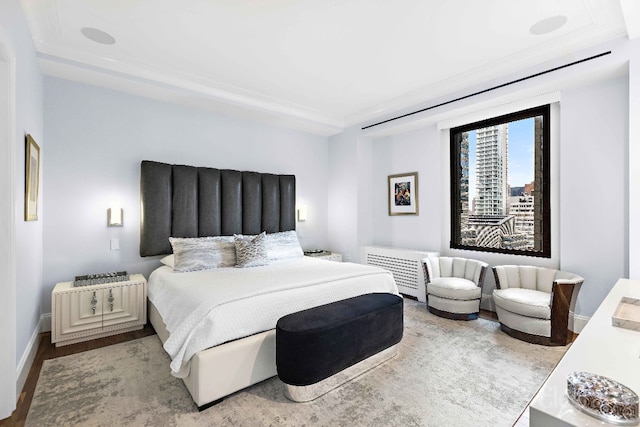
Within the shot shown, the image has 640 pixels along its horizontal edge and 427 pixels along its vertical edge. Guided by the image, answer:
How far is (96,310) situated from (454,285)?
378 cm

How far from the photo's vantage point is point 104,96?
11.5ft

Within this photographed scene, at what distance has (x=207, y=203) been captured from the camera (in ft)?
13.2

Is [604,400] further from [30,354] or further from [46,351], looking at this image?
[46,351]

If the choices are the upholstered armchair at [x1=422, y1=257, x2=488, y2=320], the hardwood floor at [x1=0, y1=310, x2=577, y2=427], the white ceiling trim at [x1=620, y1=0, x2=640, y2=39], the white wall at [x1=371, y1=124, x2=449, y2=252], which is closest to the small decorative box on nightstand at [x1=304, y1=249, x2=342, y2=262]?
the white wall at [x1=371, y1=124, x2=449, y2=252]

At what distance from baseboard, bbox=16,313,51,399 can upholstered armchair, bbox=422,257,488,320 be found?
3838 mm

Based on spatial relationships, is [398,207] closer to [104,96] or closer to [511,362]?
[511,362]

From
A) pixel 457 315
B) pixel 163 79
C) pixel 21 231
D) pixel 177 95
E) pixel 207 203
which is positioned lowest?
pixel 457 315

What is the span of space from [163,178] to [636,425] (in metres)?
4.03

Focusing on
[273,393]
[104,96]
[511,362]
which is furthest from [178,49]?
[511,362]

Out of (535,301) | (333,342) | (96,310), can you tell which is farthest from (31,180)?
(535,301)

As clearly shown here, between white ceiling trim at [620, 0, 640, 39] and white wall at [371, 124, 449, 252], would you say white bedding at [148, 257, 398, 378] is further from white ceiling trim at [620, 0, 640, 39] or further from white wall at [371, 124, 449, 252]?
white ceiling trim at [620, 0, 640, 39]

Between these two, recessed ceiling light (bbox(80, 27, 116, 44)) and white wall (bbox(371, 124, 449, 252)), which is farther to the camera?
white wall (bbox(371, 124, 449, 252))

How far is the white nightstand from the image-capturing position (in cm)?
288

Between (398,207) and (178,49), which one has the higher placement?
(178,49)
